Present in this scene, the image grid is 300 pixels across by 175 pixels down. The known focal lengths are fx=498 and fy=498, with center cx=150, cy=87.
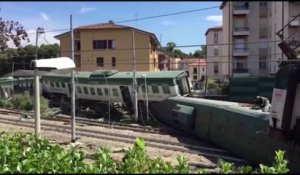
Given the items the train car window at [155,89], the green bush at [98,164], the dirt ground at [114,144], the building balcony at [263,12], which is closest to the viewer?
the green bush at [98,164]

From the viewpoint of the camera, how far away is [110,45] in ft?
218

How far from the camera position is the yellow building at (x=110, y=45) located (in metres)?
61.9

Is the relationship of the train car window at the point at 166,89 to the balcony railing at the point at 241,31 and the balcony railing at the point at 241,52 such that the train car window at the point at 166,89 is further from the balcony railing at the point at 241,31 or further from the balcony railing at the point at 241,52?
the balcony railing at the point at 241,31

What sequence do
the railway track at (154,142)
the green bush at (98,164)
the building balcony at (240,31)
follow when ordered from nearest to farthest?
the green bush at (98,164)
the railway track at (154,142)
the building balcony at (240,31)

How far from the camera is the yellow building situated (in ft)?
203

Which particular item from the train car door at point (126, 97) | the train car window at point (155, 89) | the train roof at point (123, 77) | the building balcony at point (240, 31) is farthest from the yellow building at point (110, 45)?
Answer: the train car window at point (155, 89)

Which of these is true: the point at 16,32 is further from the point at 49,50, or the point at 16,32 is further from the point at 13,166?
the point at 49,50

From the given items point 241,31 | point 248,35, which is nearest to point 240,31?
point 241,31

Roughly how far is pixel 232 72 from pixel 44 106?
38.0 m

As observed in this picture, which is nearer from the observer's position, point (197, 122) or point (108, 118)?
point (197, 122)

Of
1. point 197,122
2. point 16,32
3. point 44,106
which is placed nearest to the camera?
point 16,32

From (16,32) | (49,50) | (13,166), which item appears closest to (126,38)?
(49,50)

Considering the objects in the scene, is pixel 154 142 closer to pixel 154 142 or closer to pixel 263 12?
pixel 154 142

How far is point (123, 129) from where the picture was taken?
2595 centimetres
